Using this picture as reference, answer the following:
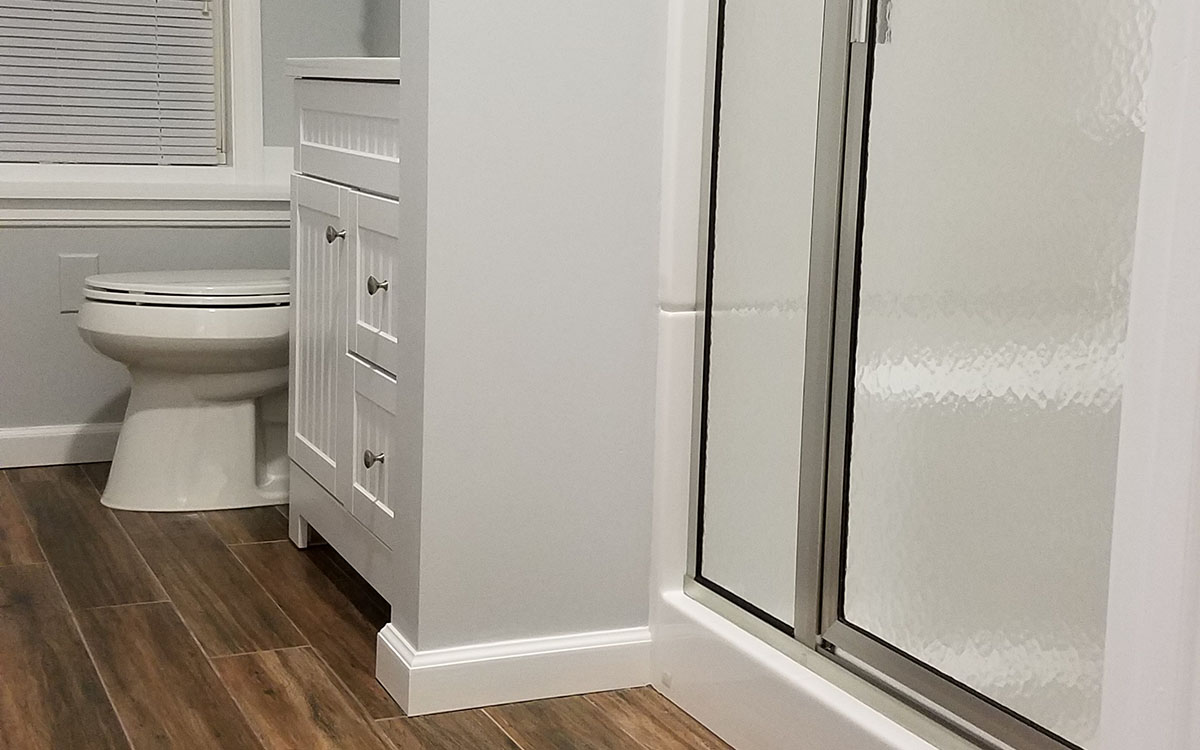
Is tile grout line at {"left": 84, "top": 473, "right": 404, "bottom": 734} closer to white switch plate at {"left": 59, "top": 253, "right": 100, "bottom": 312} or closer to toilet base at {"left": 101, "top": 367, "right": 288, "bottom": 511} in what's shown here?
toilet base at {"left": 101, "top": 367, "right": 288, "bottom": 511}

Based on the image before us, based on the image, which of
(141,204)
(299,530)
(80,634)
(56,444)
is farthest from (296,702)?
Answer: (141,204)

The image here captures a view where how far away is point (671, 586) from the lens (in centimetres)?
191

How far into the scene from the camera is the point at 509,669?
6.02 ft

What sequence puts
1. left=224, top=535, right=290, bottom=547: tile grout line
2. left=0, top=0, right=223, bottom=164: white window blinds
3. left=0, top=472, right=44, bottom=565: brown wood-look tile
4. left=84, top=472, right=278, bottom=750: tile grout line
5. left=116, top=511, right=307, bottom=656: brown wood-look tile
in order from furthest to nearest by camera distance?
left=0, top=0, right=223, bottom=164: white window blinds → left=224, top=535, right=290, bottom=547: tile grout line → left=0, top=472, right=44, bottom=565: brown wood-look tile → left=116, top=511, right=307, bottom=656: brown wood-look tile → left=84, top=472, right=278, bottom=750: tile grout line

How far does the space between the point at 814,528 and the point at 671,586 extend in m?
0.35

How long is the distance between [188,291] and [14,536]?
0.55 metres

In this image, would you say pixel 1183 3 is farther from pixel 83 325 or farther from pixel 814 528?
pixel 83 325

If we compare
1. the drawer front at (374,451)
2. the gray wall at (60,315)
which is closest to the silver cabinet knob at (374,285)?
the drawer front at (374,451)

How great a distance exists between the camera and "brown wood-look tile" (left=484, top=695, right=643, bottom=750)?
1.72 metres

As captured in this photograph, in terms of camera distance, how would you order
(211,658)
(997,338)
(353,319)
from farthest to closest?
(353,319)
(211,658)
(997,338)

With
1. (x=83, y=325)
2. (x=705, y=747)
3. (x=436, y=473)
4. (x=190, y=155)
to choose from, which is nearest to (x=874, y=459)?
(x=705, y=747)

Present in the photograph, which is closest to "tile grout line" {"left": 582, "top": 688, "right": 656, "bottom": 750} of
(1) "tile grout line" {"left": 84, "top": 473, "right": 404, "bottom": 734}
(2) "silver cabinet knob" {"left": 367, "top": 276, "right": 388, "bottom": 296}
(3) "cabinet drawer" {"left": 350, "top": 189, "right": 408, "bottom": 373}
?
(1) "tile grout line" {"left": 84, "top": 473, "right": 404, "bottom": 734}

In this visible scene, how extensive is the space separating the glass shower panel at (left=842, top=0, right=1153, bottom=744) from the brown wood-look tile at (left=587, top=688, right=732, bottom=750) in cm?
31

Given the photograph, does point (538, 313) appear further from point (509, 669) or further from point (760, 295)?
point (509, 669)
